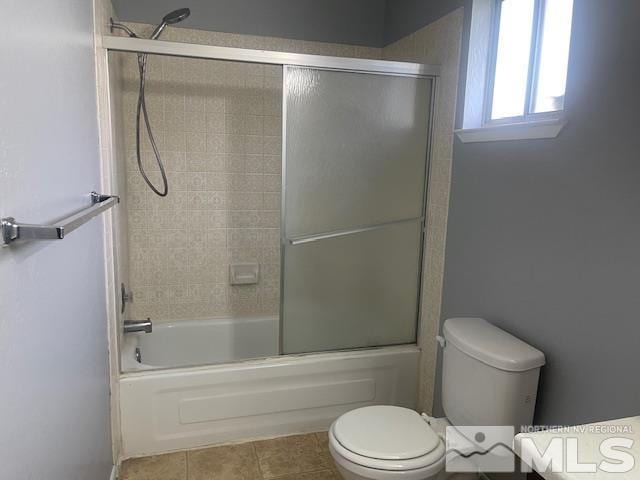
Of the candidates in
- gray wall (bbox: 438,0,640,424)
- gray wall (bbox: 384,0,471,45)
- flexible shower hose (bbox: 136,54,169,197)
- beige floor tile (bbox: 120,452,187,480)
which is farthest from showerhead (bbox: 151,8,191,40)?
beige floor tile (bbox: 120,452,187,480)

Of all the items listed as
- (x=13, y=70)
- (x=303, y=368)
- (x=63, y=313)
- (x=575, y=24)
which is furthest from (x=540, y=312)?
(x=13, y=70)

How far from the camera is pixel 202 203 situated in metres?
2.94

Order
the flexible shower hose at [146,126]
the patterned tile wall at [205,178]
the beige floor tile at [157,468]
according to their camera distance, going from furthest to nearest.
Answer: the patterned tile wall at [205,178] → the flexible shower hose at [146,126] → the beige floor tile at [157,468]

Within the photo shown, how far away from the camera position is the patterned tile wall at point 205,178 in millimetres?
2793

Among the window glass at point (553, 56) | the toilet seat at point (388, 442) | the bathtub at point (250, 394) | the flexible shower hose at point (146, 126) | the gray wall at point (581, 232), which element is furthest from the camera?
the flexible shower hose at point (146, 126)

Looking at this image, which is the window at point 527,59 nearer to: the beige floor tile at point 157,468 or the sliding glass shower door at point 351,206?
the sliding glass shower door at point 351,206

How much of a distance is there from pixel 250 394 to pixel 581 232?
1599mm

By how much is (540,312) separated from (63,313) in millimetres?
1494

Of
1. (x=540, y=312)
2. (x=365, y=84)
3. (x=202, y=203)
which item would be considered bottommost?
(x=540, y=312)

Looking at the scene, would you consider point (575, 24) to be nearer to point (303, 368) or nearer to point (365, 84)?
point (365, 84)

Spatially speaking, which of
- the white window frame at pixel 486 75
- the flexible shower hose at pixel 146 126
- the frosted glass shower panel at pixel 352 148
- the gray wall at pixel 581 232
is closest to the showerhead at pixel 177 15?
the flexible shower hose at pixel 146 126

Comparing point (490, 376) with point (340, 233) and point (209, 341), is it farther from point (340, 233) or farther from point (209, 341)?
point (209, 341)

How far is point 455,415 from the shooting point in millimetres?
1834

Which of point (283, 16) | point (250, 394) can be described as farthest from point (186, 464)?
point (283, 16)
